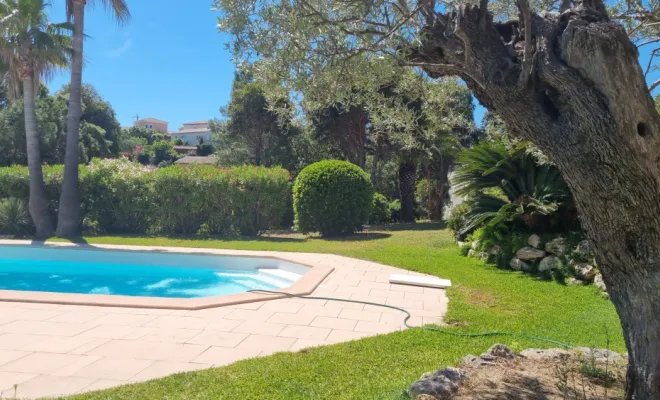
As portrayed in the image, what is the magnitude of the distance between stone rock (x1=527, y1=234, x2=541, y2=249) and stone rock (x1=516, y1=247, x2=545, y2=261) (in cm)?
9

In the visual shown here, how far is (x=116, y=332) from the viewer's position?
17.0 feet

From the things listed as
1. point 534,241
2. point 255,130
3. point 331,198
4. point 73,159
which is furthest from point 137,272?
point 255,130

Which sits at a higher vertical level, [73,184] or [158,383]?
[73,184]

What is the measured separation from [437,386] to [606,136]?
6.29 feet

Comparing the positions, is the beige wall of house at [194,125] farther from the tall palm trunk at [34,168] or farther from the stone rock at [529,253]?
the stone rock at [529,253]

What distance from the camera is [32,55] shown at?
14.8m

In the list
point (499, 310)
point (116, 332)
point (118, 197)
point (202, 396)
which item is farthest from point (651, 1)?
point (118, 197)

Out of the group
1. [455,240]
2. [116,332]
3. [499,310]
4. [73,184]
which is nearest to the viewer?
[116,332]

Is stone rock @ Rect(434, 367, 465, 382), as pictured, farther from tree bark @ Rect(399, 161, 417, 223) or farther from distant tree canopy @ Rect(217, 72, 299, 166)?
distant tree canopy @ Rect(217, 72, 299, 166)

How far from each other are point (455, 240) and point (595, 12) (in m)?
11.0

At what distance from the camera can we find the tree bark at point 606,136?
2.31 metres

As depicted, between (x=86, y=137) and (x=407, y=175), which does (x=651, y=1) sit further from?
(x=86, y=137)

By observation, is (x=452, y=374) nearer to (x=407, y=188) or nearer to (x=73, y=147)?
(x=73, y=147)

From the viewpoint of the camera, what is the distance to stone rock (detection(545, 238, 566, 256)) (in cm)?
831
